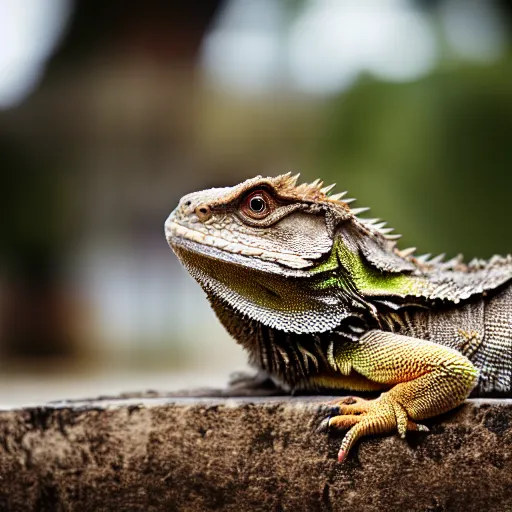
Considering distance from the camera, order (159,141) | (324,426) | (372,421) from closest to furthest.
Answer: (372,421) < (324,426) < (159,141)

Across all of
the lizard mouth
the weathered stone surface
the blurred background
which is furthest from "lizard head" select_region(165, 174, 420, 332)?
the blurred background

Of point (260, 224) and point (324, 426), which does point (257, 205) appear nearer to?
point (260, 224)

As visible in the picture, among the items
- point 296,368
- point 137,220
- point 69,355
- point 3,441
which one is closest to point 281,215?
point 296,368

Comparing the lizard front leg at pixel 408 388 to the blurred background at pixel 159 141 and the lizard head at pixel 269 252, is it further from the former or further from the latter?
the blurred background at pixel 159 141

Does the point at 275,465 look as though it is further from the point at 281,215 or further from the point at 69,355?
the point at 69,355

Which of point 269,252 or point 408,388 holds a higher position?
point 269,252

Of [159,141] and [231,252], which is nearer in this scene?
[231,252]

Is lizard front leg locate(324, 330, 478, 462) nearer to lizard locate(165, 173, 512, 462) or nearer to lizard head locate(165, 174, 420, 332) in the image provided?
lizard locate(165, 173, 512, 462)

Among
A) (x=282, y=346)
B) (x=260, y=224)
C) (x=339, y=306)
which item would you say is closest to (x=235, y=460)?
(x=282, y=346)
